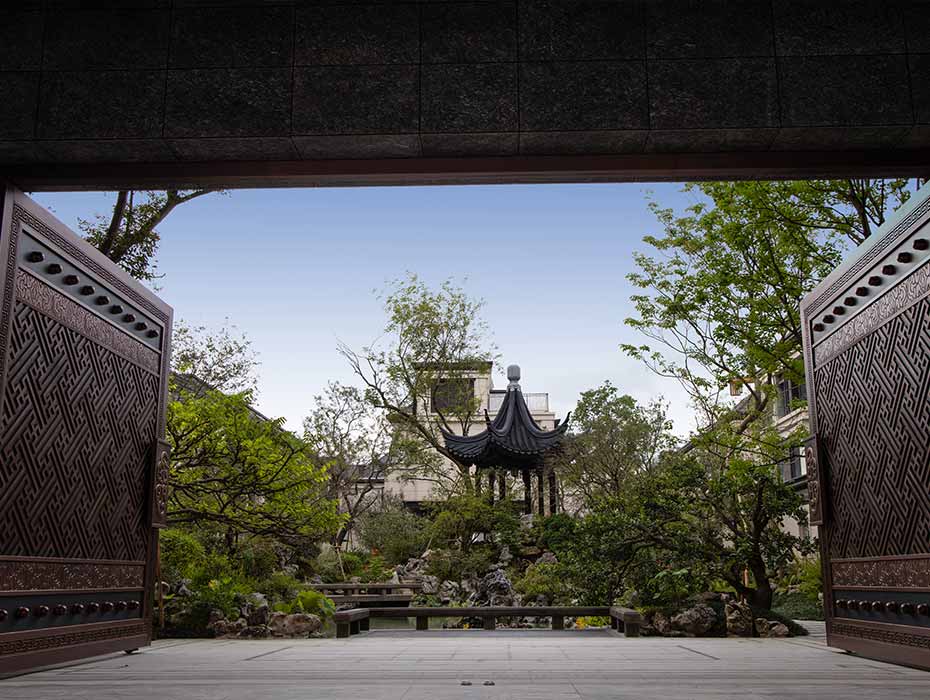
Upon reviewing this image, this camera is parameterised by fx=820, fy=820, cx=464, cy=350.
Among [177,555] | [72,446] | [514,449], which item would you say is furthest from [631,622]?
[514,449]

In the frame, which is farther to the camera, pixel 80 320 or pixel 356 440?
pixel 356 440

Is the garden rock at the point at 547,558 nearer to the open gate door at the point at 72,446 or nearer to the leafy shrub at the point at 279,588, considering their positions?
the leafy shrub at the point at 279,588

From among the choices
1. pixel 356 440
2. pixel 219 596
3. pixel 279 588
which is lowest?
pixel 279 588

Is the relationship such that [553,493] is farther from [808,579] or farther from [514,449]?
[808,579]

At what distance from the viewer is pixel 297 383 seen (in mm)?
19688

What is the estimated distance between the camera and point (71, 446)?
4359 millimetres

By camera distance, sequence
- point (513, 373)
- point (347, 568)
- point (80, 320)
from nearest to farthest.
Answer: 1. point (80, 320)
2. point (347, 568)
3. point (513, 373)

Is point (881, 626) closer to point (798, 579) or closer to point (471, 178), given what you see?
point (471, 178)

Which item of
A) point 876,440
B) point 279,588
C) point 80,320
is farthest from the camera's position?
point 279,588

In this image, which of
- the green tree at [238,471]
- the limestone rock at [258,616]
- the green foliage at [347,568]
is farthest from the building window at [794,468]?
the limestone rock at [258,616]

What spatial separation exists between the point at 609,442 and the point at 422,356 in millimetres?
6717

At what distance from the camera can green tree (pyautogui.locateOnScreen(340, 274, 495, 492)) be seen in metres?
19.8

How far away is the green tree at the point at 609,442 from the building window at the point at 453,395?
494 cm

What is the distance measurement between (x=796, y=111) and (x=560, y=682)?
2.65 meters
